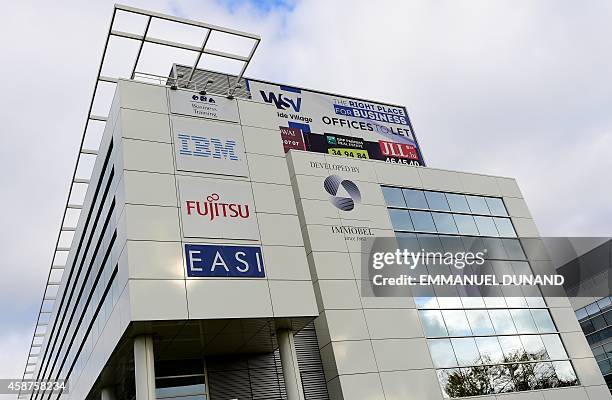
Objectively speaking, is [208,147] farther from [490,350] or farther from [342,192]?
[490,350]

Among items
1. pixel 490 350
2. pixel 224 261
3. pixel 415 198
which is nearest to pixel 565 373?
pixel 490 350

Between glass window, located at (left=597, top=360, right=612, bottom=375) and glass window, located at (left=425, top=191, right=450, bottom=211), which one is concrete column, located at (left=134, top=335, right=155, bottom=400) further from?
glass window, located at (left=597, top=360, right=612, bottom=375)

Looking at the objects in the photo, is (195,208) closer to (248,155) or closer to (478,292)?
(248,155)

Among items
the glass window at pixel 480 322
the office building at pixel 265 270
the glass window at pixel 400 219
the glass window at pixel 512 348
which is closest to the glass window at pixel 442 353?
the office building at pixel 265 270

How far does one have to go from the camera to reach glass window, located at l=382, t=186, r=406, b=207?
21.7 m

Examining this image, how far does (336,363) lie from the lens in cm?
1689

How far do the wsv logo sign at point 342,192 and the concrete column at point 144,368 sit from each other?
9250mm

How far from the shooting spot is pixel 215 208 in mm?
15273

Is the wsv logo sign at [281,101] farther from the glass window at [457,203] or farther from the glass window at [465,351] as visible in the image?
the glass window at [465,351]

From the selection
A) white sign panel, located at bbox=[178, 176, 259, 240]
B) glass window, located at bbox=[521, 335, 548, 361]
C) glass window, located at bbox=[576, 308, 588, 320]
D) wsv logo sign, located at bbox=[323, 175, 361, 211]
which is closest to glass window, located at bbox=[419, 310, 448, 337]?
glass window, located at bbox=[521, 335, 548, 361]

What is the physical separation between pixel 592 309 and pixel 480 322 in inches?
917

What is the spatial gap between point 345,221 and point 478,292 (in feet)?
20.8

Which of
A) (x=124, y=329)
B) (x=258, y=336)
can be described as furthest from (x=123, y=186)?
(x=258, y=336)

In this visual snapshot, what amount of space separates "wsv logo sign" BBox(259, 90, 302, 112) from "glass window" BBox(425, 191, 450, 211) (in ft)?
25.1
